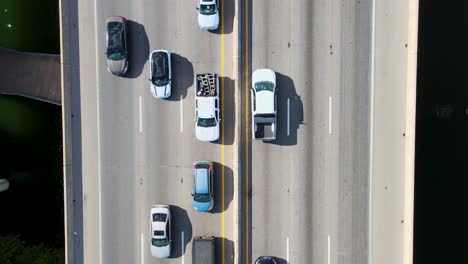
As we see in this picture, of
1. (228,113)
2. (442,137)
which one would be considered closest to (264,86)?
(228,113)

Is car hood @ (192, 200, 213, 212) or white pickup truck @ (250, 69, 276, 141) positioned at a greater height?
white pickup truck @ (250, 69, 276, 141)

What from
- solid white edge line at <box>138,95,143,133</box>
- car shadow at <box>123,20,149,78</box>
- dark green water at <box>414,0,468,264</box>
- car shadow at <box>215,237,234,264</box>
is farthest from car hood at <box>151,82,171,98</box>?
dark green water at <box>414,0,468,264</box>

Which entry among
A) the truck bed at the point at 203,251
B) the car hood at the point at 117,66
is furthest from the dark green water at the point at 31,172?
the truck bed at the point at 203,251

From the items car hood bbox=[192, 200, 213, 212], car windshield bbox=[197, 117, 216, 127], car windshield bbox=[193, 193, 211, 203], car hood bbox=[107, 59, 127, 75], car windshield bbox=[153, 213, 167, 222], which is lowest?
car windshield bbox=[153, 213, 167, 222]

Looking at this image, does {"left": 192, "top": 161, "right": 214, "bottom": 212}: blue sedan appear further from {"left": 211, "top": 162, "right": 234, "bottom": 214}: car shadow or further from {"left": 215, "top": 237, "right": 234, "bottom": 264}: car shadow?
{"left": 215, "top": 237, "right": 234, "bottom": 264}: car shadow

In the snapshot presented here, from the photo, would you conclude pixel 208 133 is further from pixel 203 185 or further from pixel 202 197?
pixel 202 197
